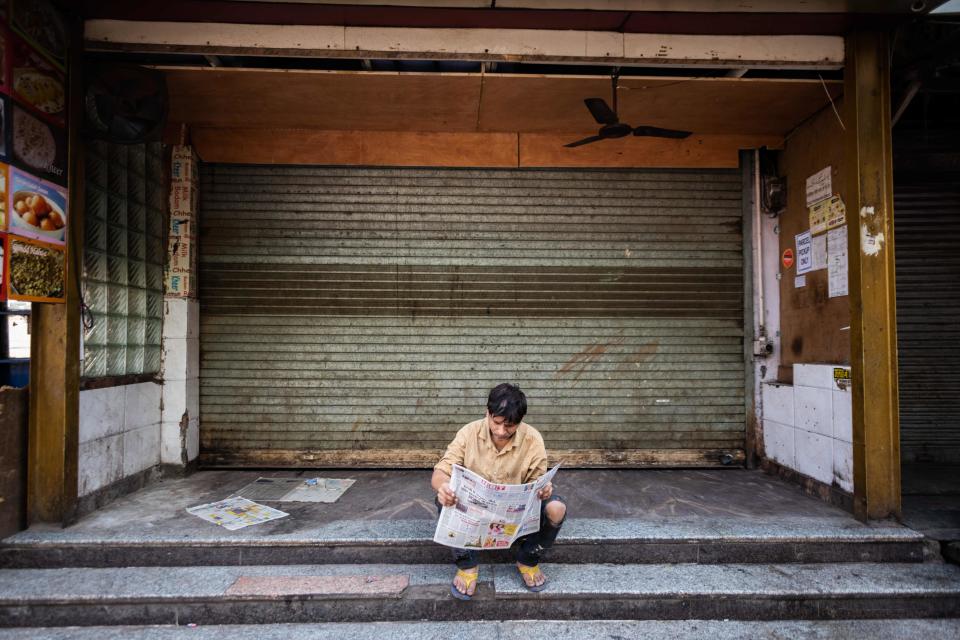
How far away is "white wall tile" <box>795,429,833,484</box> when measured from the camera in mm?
4355

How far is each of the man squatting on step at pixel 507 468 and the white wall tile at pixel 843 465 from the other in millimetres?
2575

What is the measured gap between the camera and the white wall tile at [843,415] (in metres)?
4.10

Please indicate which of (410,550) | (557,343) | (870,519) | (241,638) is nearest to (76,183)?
(241,638)

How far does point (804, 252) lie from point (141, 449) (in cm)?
632

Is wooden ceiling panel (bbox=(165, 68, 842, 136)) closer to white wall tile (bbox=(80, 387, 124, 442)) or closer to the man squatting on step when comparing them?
white wall tile (bbox=(80, 387, 124, 442))

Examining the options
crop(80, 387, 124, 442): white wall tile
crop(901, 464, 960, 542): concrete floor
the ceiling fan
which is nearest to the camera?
crop(901, 464, 960, 542): concrete floor

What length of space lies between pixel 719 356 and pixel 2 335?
650 centimetres

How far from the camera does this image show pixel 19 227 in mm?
3305

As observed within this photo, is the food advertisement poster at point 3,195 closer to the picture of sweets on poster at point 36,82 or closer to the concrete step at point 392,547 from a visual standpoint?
the picture of sweets on poster at point 36,82

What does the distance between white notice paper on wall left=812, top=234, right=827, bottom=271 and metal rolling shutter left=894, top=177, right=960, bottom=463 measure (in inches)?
60.3

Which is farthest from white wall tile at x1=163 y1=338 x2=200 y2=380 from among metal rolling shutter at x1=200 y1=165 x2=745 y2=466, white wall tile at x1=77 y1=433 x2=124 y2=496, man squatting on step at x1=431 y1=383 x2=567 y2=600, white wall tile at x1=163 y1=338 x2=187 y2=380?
man squatting on step at x1=431 y1=383 x2=567 y2=600

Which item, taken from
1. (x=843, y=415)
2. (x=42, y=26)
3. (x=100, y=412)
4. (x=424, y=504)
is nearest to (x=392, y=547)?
(x=424, y=504)

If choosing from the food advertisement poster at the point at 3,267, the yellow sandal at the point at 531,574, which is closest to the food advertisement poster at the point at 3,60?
the food advertisement poster at the point at 3,267

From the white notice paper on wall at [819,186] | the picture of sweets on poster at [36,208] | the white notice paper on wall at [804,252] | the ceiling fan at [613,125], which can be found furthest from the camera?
the white notice paper on wall at [804,252]
